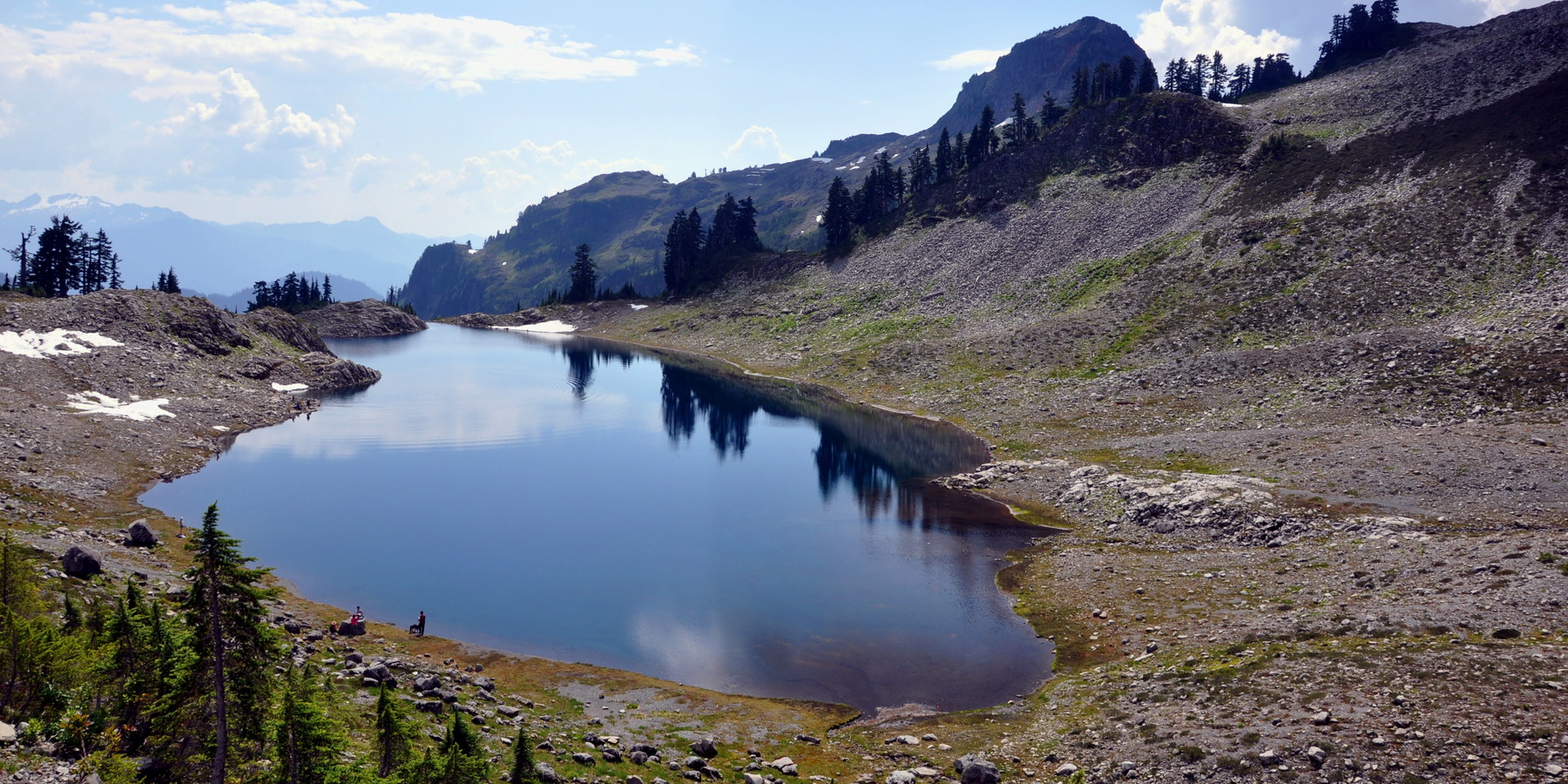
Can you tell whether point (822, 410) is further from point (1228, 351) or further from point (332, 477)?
point (332, 477)

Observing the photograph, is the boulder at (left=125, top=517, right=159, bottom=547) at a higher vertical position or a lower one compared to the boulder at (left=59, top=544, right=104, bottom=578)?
lower

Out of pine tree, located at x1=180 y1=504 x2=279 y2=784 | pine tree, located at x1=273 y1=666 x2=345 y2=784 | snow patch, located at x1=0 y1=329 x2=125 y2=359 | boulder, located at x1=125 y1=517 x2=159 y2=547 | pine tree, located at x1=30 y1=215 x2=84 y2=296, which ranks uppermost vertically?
pine tree, located at x1=30 y1=215 x2=84 y2=296

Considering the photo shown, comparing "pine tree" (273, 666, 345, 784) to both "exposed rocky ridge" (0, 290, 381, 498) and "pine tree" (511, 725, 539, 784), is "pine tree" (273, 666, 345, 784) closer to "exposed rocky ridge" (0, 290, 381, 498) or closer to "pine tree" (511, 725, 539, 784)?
"pine tree" (511, 725, 539, 784)

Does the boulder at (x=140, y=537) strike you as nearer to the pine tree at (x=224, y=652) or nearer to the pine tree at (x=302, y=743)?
the pine tree at (x=224, y=652)

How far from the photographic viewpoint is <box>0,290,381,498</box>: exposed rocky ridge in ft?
218

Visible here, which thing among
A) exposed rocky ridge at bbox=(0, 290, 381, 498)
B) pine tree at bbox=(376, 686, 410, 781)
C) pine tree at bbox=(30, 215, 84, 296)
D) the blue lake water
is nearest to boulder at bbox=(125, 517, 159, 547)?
the blue lake water

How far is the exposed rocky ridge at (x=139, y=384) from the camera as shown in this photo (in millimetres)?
66438

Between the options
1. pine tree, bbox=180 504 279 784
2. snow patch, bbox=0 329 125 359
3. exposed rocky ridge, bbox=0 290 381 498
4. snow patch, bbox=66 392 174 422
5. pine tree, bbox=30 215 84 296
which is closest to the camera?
pine tree, bbox=180 504 279 784

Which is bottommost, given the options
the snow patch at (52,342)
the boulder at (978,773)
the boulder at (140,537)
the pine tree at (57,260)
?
the boulder at (978,773)

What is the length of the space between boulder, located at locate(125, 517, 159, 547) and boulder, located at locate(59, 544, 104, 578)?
11348 mm

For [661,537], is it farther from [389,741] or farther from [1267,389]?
[1267,389]

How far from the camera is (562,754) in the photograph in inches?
1257

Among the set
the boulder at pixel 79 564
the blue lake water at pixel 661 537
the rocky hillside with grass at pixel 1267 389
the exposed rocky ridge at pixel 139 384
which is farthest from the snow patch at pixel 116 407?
the rocky hillside with grass at pixel 1267 389

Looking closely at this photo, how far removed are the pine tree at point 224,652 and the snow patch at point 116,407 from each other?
73886 millimetres
